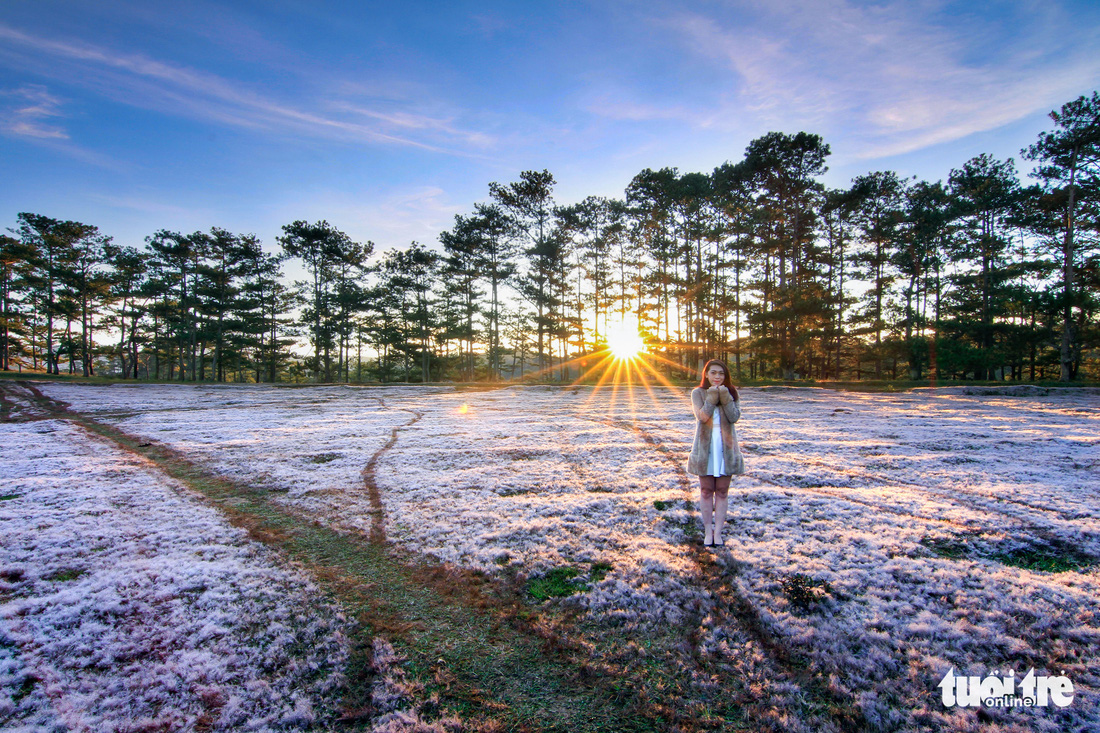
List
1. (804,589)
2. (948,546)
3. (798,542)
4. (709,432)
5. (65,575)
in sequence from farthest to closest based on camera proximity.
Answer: (709,432)
(798,542)
(948,546)
(65,575)
(804,589)

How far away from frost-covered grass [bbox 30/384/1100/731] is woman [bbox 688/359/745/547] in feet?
0.86

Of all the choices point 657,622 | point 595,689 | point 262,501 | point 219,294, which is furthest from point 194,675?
point 219,294

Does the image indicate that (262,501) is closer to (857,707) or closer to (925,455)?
(857,707)

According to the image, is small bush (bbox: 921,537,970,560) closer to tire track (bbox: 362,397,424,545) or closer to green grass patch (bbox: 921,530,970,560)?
green grass patch (bbox: 921,530,970,560)

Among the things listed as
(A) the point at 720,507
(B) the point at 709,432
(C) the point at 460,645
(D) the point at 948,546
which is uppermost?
(B) the point at 709,432

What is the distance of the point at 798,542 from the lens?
339 cm

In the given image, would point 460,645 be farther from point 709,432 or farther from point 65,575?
point 65,575

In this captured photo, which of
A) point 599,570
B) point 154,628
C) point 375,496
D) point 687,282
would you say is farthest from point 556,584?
point 687,282

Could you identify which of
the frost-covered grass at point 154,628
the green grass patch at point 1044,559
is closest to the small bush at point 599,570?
the frost-covered grass at point 154,628

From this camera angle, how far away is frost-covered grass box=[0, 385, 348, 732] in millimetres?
1765

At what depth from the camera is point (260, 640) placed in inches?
87.7

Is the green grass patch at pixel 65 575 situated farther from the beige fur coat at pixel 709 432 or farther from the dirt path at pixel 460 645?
the beige fur coat at pixel 709 432

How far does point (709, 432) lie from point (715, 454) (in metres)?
0.19

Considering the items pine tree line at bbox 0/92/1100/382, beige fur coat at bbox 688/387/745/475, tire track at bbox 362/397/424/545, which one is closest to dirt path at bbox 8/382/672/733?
tire track at bbox 362/397/424/545
